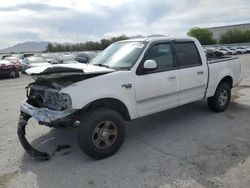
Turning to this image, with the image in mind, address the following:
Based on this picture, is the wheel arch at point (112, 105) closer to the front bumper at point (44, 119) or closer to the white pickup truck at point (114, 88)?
the white pickup truck at point (114, 88)

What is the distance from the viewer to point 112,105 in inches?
179

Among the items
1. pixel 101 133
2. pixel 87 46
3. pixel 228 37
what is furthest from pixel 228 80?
pixel 228 37

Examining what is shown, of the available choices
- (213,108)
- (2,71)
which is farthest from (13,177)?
(2,71)

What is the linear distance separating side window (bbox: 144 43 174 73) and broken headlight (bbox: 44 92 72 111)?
1626mm

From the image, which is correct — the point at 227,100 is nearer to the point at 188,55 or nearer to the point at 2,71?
the point at 188,55

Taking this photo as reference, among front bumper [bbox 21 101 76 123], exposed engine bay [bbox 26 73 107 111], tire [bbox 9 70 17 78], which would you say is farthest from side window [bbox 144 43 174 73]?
tire [bbox 9 70 17 78]

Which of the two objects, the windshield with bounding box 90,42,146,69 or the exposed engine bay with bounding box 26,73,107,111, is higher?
the windshield with bounding box 90,42,146,69

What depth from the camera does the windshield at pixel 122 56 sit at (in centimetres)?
490

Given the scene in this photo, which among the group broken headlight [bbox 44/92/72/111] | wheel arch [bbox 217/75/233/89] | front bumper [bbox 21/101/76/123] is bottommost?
wheel arch [bbox 217/75/233/89]

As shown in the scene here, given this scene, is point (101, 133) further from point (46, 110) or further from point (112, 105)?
point (46, 110)

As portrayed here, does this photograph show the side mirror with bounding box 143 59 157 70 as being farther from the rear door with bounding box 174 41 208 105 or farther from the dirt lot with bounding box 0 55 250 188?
the dirt lot with bounding box 0 55 250 188

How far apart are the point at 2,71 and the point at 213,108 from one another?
14.5 meters

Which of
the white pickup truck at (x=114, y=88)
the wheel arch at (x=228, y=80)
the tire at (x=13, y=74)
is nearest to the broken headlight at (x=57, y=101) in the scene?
the white pickup truck at (x=114, y=88)

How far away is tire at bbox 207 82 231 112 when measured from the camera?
654 centimetres
